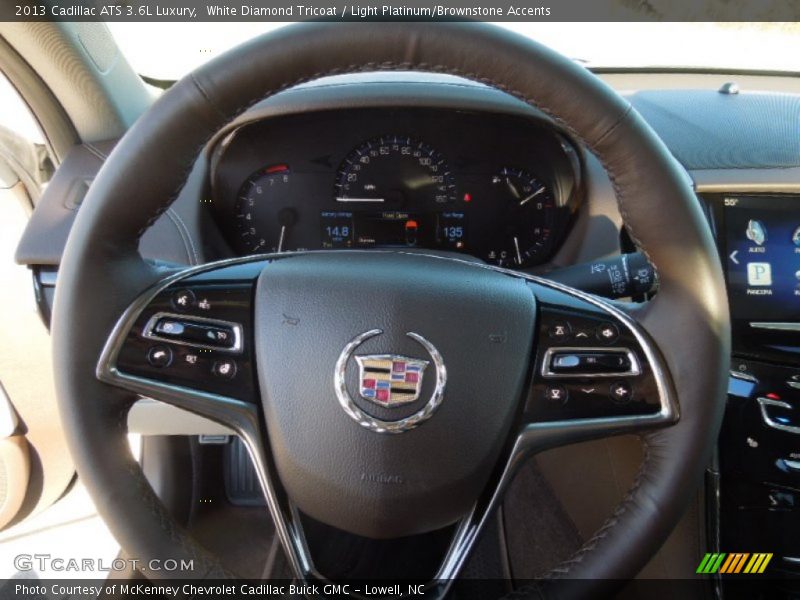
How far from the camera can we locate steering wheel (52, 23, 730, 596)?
94cm

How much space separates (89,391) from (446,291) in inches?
21.3

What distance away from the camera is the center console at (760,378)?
158 cm

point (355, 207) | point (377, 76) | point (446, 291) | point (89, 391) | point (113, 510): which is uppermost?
point (377, 76)

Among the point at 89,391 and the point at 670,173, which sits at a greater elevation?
the point at 670,173

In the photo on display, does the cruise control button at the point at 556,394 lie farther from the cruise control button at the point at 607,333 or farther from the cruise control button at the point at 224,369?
the cruise control button at the point at 224,369

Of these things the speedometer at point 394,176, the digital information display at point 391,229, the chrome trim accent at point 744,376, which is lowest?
the chrome trim accent at point 744,376

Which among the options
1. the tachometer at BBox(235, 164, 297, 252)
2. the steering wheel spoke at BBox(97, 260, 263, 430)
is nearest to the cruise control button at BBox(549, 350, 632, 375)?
the steering wheel spoke at BBox(97, 260, 263, 430)

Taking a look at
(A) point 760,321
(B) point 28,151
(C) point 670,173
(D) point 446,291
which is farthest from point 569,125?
(B) point 28,151

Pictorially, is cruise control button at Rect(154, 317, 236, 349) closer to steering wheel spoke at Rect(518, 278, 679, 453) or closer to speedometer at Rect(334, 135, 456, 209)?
steering wheel spoke at Rect(518, 278, 679, 453)

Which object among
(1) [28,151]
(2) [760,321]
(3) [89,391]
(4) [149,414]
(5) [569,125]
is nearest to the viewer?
(5) [569,125]

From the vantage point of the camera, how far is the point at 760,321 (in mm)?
1593

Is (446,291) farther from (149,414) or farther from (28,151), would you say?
(28,151)

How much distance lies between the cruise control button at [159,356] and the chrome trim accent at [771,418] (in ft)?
4.21

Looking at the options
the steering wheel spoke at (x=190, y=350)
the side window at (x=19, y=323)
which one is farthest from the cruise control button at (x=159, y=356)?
the side window at (x=19, y=323)
